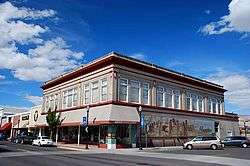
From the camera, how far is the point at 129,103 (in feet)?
136

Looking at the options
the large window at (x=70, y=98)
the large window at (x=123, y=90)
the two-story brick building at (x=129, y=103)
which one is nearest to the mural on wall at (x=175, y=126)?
the two-story brick building at (x=129, y=103)

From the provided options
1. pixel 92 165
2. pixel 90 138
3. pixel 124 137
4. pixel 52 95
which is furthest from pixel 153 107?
pixel 92 165

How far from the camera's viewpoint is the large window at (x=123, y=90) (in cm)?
4109

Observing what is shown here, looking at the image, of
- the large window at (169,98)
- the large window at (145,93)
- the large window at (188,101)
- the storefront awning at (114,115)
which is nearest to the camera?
the storefront awning at (114,115)

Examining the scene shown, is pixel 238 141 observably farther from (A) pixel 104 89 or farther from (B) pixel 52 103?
(B) pixel 52 103

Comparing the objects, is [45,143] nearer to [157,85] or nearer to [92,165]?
[157,85]

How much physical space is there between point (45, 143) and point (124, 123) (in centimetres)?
1344

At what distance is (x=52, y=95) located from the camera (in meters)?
57.8

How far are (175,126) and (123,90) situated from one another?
37.4 ft

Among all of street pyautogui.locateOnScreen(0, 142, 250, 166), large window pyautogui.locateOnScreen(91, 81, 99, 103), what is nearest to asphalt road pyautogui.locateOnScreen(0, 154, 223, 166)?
street pyautogui.locateOnScreen(0, 142, 250, 166)

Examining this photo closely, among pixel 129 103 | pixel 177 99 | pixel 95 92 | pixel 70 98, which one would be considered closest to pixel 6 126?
pixel 70 98

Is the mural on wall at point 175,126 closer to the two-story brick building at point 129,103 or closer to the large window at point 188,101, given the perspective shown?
the two-story brick building at point 129,103

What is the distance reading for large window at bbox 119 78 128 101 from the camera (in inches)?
1618

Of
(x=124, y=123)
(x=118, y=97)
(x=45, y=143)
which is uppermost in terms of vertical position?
(x=118, y=97)
